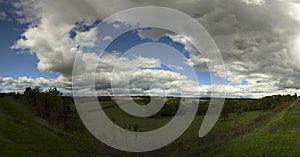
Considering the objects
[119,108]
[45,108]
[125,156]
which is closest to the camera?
[125,156]

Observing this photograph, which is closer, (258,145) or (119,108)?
(258,145)

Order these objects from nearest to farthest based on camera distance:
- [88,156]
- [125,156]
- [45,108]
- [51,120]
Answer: [88,156], [125,156], [51,120], [45,108]

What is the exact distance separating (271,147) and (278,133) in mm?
10181

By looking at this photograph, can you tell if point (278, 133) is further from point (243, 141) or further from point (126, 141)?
point (126, 141)

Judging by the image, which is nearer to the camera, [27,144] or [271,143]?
[27,144]

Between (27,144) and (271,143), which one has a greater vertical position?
(27,144)

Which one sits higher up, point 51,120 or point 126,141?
point 51,120

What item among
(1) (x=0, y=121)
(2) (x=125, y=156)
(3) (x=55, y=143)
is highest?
(1) (x=0, y=121)

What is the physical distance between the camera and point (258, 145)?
47.3 meters

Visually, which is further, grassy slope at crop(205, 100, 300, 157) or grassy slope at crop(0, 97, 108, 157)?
grassy slope at crop(205, 100, 300, 157)

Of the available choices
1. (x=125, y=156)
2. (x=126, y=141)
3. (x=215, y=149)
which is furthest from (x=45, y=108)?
(x=215, y=149)

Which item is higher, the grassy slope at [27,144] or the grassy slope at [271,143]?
the grassy slope at [27,144]

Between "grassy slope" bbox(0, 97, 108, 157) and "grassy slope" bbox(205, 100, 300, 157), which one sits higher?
"grassy slope" bbox(0, 97, 108, 157)

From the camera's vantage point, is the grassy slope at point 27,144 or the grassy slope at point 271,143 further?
the grassy slope at point 271,143
